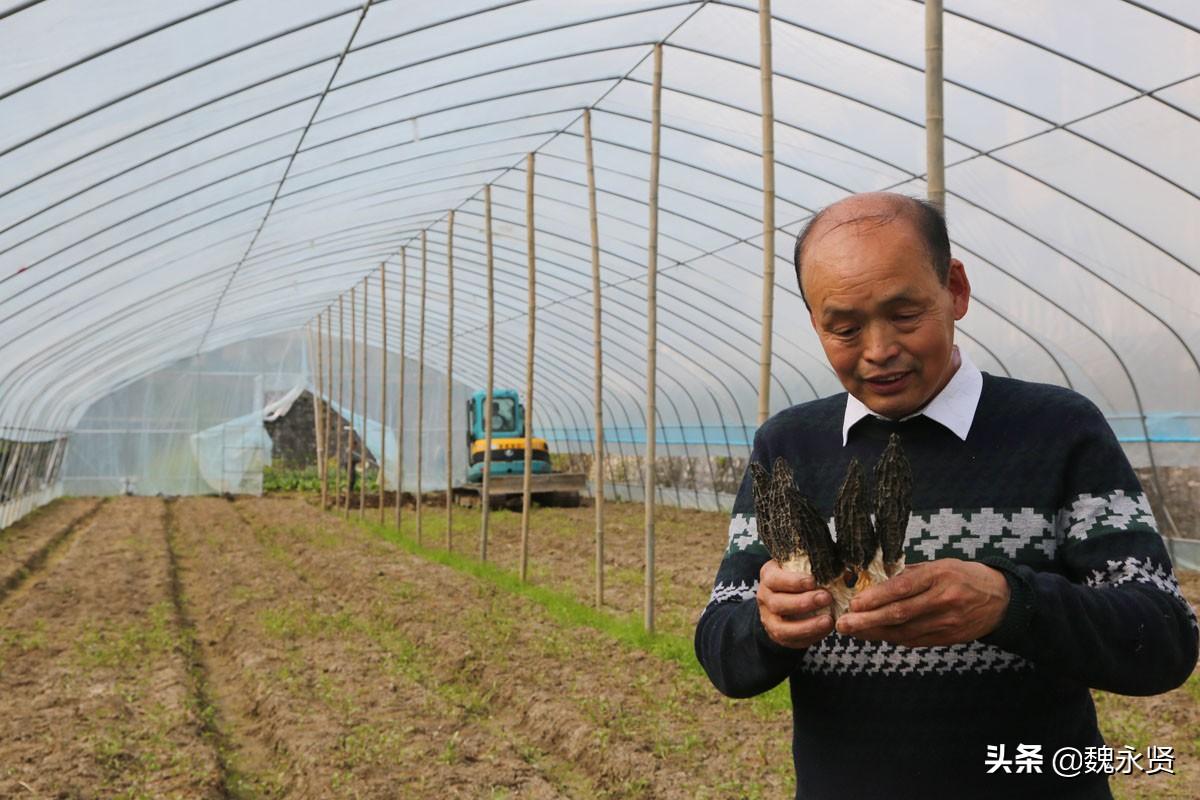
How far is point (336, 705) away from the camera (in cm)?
830

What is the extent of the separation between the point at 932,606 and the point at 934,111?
10.3 feet

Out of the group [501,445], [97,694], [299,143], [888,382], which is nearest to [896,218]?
[888,382]

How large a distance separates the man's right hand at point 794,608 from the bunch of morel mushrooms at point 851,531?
0.23 feet

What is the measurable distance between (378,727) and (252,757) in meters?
0.83

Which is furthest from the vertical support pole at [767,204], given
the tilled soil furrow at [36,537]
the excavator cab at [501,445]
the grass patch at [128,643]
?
the excavator cab at [501,445]

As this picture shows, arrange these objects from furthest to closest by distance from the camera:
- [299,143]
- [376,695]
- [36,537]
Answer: [36,537] → [299,143] → [376,695]

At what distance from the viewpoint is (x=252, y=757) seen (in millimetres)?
7504

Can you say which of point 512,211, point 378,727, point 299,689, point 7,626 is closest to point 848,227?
point 378,727

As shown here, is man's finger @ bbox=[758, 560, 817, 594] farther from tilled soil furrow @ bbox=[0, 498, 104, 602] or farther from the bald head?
tilled soil furrow @ bbox=[0, 498, 104, 602]

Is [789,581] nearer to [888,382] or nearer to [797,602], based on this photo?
[797,602]

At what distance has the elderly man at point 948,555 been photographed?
5.54 feet

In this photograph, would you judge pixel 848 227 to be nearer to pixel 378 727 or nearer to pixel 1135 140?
pixel 378 727

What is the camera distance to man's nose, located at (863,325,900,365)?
175cm

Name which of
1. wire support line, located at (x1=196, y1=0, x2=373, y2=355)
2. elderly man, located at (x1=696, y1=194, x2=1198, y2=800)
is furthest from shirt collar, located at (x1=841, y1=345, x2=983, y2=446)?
wire support line, located at (x1=196, y1=0, x2=373, y2=355)
